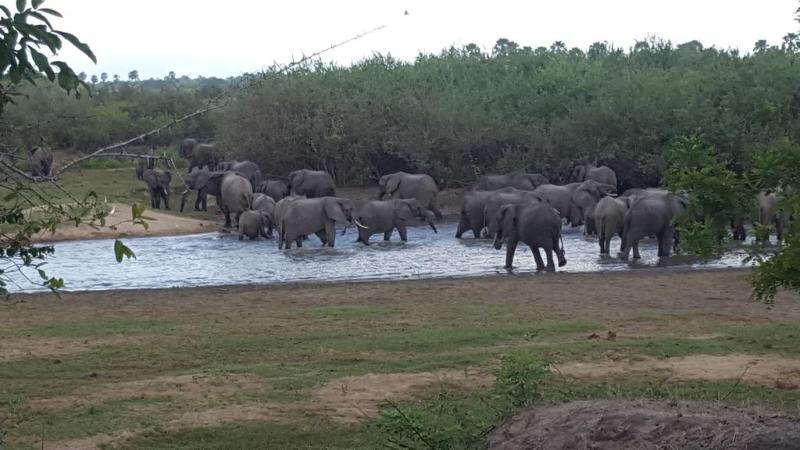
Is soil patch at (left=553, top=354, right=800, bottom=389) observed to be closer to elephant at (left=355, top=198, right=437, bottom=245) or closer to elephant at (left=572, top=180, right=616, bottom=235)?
elephant at (left=355, top=198, right=437, bottom=245)

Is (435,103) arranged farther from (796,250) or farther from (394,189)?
(796,250)

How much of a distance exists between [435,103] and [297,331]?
24.2 m

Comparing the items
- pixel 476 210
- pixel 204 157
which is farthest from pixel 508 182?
pixel 204 157

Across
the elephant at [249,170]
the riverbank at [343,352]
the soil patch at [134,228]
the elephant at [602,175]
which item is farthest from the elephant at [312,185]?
the riverbank at [343,352]

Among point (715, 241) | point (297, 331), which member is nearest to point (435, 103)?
point (297, 331)

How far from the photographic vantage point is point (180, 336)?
1301 centimetres

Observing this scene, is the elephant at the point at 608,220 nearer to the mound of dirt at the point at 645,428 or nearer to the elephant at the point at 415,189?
the elephant at the point at 415,189

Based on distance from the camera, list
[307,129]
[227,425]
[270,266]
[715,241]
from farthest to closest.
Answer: [307,129], [270,266], [227,425], [715,241]

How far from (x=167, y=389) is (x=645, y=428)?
5324 millimetres

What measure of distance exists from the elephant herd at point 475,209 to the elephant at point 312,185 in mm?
29

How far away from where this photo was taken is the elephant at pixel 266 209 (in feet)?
87.8

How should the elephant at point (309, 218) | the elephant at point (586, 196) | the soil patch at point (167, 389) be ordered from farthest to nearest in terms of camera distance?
the elephant at point (586, 196), the elephant at point (309, 218), the soil patch at point (167, 389)

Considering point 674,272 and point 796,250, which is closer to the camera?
point 796,250

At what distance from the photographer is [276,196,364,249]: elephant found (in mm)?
23859
